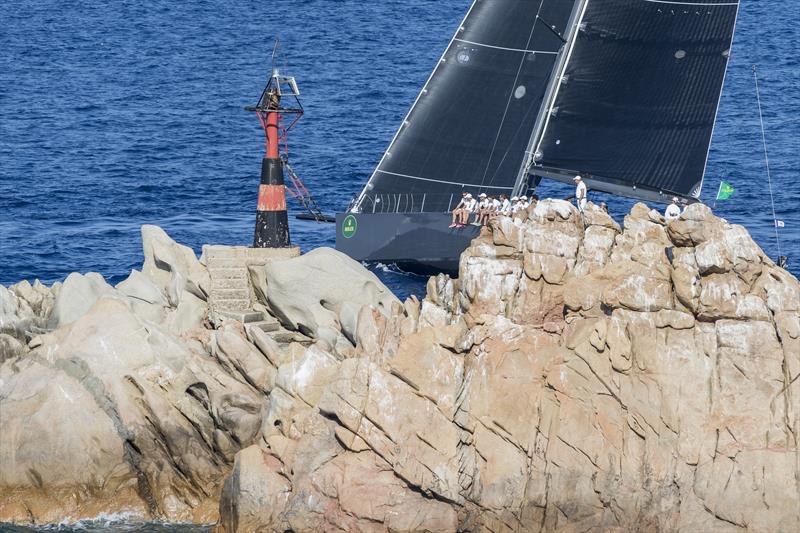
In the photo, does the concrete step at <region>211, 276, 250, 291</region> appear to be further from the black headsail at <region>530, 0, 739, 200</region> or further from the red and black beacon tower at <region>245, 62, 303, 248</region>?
the black headsail at <region>530, 0, 739, 200</region>

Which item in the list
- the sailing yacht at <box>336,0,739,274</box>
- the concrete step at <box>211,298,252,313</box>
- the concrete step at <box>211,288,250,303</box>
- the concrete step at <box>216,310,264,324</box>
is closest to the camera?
the concrete step at <box>216,310,264,324</box>

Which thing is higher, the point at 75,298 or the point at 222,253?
the point at 222,253

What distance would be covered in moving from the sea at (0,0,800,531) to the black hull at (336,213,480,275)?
1.14 metres

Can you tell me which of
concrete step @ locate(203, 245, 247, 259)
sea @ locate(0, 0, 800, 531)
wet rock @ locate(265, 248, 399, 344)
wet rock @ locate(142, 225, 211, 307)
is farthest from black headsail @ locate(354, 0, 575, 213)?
wet rock @ locate(265, 248, 399, 344)

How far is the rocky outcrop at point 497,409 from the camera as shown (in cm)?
2650

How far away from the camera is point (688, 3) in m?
45.8

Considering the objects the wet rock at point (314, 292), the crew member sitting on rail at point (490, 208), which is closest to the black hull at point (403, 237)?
the crew member sitting on rail at point (490, 208)

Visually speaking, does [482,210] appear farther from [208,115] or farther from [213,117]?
[208,115]

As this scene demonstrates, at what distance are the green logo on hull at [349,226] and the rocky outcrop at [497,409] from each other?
18.6 meters

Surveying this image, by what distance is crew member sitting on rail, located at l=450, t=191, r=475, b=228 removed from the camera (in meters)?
46.7

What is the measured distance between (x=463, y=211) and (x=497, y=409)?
822 inches

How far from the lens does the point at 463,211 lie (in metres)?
47.7

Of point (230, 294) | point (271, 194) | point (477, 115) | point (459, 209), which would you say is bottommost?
point (459, 209)

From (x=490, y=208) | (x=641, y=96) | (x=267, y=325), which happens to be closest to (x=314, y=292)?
(x=267, y=325)
